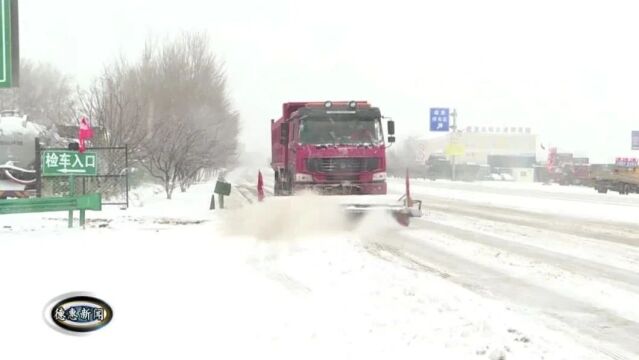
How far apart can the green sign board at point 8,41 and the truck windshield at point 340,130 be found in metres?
6.52

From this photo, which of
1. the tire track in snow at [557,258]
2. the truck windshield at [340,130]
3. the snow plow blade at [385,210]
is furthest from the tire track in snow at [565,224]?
the truck windshield at [340,130]

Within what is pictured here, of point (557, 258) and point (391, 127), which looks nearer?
point (557, 258)

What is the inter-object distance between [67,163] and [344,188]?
6.13 m

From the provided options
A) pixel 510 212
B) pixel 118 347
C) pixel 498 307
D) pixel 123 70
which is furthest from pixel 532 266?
pixel 123 70

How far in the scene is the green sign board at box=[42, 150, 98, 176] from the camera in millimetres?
12252

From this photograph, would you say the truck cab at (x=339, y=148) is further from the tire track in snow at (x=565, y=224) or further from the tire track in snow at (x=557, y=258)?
the tire track in snow at (x=565, y=224)

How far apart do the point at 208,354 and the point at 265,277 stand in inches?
129

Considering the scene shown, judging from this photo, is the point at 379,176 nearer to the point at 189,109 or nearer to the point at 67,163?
the point at 67,163

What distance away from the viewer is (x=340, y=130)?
49.4ft

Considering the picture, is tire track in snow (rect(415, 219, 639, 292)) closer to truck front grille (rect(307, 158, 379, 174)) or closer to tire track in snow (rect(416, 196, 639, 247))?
tire track in snow (rect(416, 196, 639, 247))

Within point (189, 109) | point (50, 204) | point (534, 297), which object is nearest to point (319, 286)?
point (534, 297)

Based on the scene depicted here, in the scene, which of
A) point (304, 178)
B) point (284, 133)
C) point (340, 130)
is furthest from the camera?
point (284, 133)

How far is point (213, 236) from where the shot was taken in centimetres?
1086

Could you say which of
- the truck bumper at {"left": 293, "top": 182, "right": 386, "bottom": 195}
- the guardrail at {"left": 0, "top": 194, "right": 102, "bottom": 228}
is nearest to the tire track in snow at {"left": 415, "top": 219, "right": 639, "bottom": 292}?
the truck bumper at {"left": 293, "top": 182, "right": 386, "bottom": 195}
